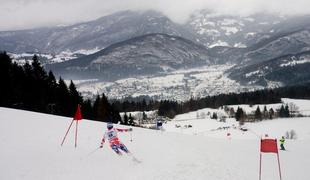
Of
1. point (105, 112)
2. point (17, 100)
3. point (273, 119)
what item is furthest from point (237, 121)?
point (17, 100)

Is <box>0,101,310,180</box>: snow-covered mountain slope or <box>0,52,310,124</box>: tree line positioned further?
<box>0,52,310,124</box>: tree line

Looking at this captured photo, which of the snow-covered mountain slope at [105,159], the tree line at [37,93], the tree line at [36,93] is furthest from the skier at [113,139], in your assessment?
the tree line at [36,93]

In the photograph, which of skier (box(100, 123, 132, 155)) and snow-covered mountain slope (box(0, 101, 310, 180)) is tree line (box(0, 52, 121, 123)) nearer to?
snow-covered mountain slope (box(0, 101, 310, 180))

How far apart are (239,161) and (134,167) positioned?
374 inches

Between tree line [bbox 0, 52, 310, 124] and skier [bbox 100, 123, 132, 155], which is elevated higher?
tree line [bbox 0, 52, 310, 124]

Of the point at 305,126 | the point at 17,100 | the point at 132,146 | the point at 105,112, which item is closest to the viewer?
the point at 132,146

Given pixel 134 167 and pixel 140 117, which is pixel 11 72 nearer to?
pixel 134 167

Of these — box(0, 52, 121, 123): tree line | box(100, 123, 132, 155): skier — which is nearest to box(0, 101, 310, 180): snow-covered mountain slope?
box(100, 123, 132, 155): skier

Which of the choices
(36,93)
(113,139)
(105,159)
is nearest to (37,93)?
(36,93)

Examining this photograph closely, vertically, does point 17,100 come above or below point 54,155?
above

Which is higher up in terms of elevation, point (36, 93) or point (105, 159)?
point (36, 93)

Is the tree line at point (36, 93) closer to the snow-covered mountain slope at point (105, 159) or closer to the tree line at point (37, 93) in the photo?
the tree line at point (37, 93)

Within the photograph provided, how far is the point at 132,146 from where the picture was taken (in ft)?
84.6

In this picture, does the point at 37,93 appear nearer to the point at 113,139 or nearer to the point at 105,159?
the point at 113,139
